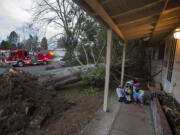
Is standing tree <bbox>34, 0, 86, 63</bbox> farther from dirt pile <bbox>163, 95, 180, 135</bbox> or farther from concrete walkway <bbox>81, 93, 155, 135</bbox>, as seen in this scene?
dirt pile <bbox>163, 95, 180, 135</bbox>

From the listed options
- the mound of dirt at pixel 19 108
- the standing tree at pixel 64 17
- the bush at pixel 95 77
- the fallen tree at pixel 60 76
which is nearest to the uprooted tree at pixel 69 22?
the standing tree at pixel 64 17

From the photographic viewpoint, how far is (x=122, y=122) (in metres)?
2.33

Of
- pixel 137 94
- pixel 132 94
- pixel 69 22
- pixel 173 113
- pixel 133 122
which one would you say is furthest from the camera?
pixel 69 22

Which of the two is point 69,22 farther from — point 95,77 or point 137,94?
point 137,94

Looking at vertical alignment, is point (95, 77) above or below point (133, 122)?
above

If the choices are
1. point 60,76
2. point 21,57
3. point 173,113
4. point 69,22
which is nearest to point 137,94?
point 173,113

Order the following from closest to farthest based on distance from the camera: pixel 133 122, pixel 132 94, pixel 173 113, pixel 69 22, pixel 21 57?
pixel 173 113, pixel 133 122, pixel 132 94, pixel 69 22, pixel 21 57

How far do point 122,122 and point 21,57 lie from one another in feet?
46.7

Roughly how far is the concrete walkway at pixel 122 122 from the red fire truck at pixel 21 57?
354 inches

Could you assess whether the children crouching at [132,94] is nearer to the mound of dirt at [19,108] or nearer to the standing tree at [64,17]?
the mound of dirt at [19,108]

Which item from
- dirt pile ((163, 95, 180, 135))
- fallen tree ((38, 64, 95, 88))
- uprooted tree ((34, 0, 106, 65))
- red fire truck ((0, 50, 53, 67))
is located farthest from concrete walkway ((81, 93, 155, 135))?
red fire truck ((0, 50, 53, 67))

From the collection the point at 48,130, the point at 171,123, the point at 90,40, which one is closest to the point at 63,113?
the point at 48,130

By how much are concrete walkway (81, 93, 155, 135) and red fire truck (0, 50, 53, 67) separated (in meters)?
9.00

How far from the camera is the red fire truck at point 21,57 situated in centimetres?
1162
